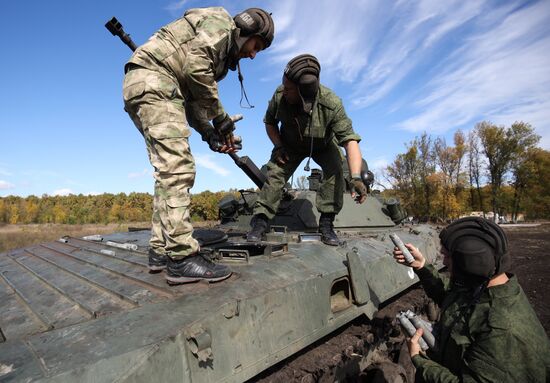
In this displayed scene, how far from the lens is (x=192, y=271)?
247 centimetres

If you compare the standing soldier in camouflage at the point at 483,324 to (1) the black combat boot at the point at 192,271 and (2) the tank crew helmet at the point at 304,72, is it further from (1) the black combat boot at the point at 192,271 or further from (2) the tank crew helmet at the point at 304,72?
(2) the tank crew helmet at the point at 304,72

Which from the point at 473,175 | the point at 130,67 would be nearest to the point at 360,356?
the point at 130,67

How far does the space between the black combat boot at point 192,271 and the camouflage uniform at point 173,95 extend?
6cm

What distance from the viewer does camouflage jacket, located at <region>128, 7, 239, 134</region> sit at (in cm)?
263

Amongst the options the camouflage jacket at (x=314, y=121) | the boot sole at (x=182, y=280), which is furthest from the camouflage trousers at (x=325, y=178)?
the boot sole at (x=182, y=280)

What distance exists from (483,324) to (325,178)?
2.61 meters

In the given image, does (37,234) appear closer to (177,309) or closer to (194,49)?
(194,49)

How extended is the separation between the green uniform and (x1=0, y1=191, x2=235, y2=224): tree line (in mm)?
46337

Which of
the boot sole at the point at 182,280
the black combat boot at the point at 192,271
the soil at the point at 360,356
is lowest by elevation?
the soil at the point at 360,356

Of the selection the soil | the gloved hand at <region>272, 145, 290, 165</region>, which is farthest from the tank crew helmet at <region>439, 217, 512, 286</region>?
the gloved hand at <region>272, 145, 290, 165</region>

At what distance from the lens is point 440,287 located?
3100 millimetres

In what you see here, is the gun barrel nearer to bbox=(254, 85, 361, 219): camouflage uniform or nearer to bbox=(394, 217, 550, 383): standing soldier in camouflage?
bbox=(254, 85, 361, 219): camouflage uniform

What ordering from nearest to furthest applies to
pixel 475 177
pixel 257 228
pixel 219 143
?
1. pixel 219 143
2. pixel 257 228
3. pixel 475 177

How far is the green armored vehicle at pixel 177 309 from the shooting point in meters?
1.68
